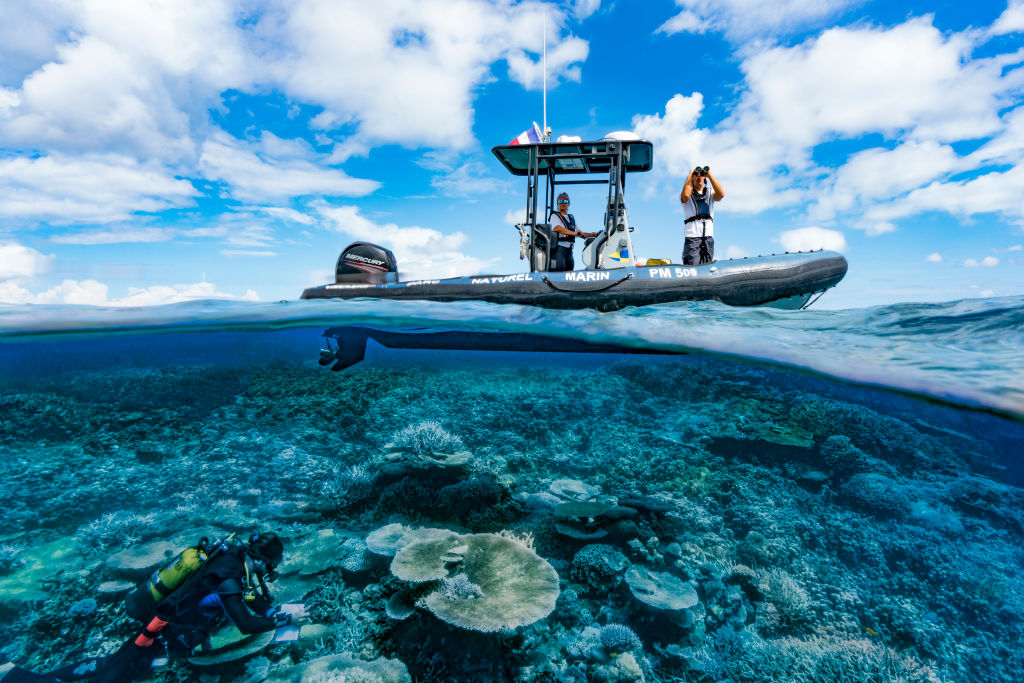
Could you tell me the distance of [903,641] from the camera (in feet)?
13.5

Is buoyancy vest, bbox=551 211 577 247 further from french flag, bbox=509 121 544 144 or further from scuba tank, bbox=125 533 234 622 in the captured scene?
scuba tank, bbox=125 533 234 622

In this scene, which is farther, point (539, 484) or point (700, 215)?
point (700, 215)

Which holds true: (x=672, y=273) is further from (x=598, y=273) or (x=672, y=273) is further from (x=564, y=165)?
(x=564, y=165)

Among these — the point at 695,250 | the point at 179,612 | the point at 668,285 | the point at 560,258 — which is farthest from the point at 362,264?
the point at 695,250

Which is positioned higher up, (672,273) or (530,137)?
(530,137)

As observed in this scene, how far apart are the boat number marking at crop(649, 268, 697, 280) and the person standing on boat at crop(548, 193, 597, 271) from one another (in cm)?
207

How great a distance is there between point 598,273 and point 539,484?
11.9ft

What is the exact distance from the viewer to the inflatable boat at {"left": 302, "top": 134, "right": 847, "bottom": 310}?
6.95 metres

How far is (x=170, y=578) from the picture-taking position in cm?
343

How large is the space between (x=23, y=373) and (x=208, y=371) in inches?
99.9

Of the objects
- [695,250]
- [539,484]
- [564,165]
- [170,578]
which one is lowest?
[539,484]

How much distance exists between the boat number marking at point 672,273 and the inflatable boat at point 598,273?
2 centimetres

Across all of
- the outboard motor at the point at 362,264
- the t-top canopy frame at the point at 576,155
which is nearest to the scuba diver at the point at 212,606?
the outboard motor at the point at 362,264

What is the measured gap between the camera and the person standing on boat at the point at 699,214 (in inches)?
289
